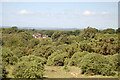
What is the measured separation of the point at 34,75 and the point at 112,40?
23.2 ft

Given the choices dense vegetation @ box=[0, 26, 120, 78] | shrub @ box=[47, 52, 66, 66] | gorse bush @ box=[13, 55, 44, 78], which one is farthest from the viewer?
shrub @ box=[47, 52, 66, 66]

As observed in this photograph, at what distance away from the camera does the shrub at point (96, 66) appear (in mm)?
5465

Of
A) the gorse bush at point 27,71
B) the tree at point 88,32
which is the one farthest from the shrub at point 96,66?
the tree at point 88,32

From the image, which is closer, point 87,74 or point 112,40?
point 87,74

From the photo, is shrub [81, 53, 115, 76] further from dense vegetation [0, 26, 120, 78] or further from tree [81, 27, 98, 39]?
tree [81, 27, 98, 39]

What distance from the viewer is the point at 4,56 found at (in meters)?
6.04

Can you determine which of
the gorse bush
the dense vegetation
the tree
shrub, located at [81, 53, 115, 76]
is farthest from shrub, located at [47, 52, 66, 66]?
the tree

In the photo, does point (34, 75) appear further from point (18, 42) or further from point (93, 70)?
point (18, 42)

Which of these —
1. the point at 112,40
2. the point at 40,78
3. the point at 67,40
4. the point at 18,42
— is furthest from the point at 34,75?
the point at 67,40

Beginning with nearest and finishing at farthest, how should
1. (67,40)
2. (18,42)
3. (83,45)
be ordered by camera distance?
(83,45) < (18,42) < (67,40)

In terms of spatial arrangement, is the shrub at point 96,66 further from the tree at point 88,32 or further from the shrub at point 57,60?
the tree at point 88,32

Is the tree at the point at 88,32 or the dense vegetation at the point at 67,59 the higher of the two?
the tree at the point at 88,32

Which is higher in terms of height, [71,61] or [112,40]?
[112,40]

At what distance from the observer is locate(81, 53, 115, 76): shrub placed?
546cm
